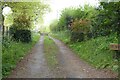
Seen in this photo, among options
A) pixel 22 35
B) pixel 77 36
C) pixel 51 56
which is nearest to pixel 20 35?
pixel 22 35

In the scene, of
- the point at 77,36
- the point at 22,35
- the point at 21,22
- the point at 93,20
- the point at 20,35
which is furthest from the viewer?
the point at 21,22

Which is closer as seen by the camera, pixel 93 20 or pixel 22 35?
pixel 93 20

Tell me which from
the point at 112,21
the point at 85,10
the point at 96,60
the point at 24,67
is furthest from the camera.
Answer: the point at 85,10

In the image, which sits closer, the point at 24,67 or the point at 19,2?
the point at 24,67

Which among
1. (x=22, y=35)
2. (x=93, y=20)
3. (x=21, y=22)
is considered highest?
(x=93, y=20)

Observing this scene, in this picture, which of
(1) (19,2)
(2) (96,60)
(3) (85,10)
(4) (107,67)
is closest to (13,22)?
(1) (19,2)

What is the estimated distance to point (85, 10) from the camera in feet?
101

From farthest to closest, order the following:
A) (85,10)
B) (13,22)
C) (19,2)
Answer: (85,10)
(13,22)
(19,2)

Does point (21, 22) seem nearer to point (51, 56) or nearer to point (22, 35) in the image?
point (22, 35)

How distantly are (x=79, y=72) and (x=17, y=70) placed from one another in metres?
2.84

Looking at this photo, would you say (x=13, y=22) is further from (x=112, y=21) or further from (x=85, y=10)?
(x=112, y=21)

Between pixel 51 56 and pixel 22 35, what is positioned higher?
pixel 22 35

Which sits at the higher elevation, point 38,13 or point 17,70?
point 38,13

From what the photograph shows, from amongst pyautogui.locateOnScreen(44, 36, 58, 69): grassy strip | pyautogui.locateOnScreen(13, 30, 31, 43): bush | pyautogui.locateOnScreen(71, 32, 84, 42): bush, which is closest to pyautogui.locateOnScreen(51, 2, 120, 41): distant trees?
pyautogui.locateOnScreen(71, 32, 84, 42): bush
